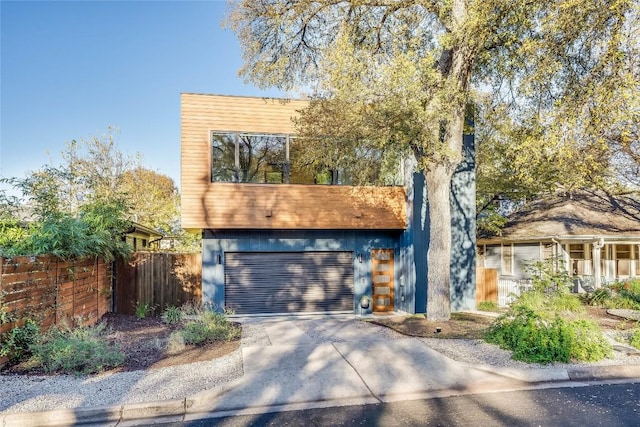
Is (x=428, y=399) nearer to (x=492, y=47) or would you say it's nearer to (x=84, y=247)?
(x=84, y=247)

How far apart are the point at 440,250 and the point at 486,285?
4.39 meters

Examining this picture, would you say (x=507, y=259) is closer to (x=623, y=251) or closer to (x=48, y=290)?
(x=623, y=251)

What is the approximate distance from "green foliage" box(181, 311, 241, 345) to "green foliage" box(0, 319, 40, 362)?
2.07 metres

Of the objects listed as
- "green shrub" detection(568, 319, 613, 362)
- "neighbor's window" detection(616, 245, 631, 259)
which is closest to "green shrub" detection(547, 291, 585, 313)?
"green shrub" detection(568, 319, 613, 362)

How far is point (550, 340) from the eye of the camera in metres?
5.85

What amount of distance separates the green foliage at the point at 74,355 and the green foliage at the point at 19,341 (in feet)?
0.56

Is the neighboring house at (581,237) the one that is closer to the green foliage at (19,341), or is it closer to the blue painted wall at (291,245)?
the blue painted wall at (291,245)

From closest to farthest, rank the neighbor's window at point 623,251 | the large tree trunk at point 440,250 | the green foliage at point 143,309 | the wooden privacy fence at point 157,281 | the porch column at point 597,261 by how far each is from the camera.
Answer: the large tree trunk at point 440,250
the green foliage at point 143,309
the wooden privacy fence at point 157,281
the porch column at point 597,261
the neighbor's window at point 623,251

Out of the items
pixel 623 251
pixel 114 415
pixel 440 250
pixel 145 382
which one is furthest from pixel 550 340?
pixel 623 251

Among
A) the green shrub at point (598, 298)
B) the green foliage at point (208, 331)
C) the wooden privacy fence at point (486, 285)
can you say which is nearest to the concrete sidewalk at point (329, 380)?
the green foliage at point (208, 331)

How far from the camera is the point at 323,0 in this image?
30.9ft

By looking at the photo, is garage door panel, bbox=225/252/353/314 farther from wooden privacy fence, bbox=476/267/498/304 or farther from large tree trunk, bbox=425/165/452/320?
wooden privacy fence, bbox=476/267/498/304

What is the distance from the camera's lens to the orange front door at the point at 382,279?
A: 38.8ft

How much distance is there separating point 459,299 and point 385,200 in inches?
132
